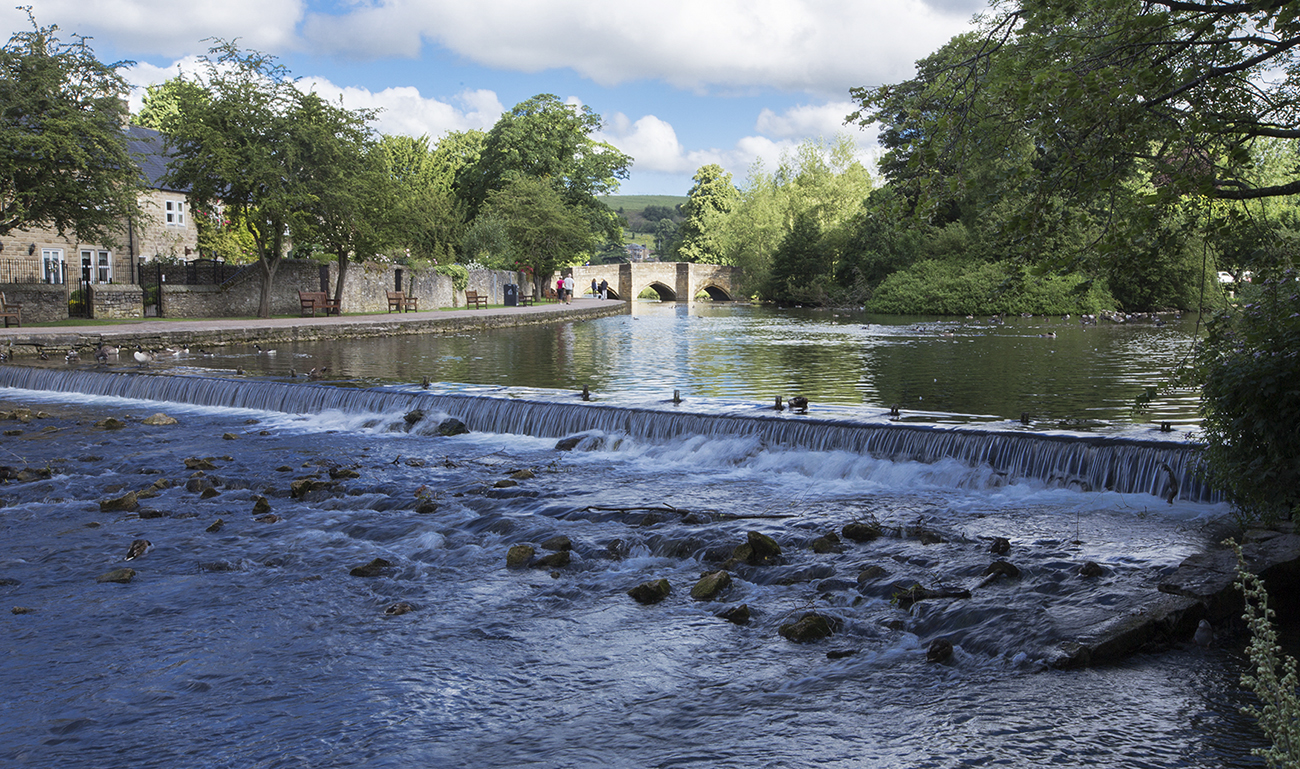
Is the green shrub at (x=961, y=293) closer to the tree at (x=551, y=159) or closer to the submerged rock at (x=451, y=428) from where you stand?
the tree at (x=551, y=159)

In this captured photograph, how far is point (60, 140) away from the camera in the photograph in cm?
2469

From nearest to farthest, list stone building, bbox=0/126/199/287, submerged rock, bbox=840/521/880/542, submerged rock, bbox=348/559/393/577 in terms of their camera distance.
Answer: submerged rock, bbox=348/559/393/577
submerged rock, bbox=840/521/880/542
stone building, bbox=0/126/199/287

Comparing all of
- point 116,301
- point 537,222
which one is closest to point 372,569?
point 116,301

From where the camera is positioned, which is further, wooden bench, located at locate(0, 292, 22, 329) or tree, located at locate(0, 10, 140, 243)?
wooden bench, located at locate(0, 292, 22, 329)

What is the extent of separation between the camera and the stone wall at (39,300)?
28438 mm

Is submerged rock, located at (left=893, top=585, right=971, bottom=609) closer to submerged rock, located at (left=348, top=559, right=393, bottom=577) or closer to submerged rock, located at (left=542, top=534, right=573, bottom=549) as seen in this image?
submerged rock, located at (left=542, top=534, right=573, bottom=549)

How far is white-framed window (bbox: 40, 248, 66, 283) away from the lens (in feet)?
121

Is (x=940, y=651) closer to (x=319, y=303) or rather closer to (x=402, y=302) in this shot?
(x=319, y=303)

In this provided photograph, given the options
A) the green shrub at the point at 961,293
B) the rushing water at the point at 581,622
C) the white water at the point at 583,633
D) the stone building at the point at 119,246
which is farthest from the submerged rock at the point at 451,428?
the green shrub at the point at 961,293

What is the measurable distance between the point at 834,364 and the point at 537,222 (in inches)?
1369

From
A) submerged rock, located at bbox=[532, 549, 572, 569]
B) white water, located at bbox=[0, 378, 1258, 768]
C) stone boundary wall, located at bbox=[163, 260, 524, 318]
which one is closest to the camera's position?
white water, located at bbox=[0, 378, 1258, 768]

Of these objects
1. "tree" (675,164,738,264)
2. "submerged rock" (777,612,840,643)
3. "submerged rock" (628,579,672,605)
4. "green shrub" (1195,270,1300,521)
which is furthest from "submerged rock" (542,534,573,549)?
"tree" (675,164,738,264)

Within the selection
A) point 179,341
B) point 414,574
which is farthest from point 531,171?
point 414,574

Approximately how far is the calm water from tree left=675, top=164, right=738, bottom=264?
208 feet
